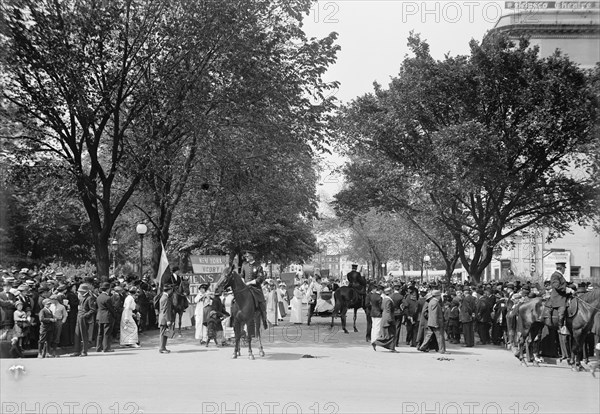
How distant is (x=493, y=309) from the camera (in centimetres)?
2233

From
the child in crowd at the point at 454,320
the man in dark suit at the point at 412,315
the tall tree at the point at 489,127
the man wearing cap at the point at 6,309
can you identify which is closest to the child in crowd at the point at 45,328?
the man wearing cap at the point at 6,309

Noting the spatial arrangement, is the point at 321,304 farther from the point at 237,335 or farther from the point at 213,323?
Answer: the point at 237,335

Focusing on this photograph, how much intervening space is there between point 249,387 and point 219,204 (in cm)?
2190

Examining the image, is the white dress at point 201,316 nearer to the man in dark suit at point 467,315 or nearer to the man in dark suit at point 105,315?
the man in dark suit at point 105,315

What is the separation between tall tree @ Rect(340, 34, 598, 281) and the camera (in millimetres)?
27953

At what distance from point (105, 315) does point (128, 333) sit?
203 centimetres

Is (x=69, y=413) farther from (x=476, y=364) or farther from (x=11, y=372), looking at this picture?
(x=476, y=364)

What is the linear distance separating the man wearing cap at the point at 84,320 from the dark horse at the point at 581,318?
40.5 feet

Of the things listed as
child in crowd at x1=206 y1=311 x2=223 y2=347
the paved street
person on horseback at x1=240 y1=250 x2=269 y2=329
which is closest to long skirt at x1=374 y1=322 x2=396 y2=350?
the paved street

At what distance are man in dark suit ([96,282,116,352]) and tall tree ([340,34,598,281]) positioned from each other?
1496cm

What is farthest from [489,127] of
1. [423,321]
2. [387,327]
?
[387,327]

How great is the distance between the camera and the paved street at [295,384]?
35.7 ft

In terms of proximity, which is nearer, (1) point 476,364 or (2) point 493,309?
(1) point 476,364

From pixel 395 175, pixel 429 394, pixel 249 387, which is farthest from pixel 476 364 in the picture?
pixel 395 175
